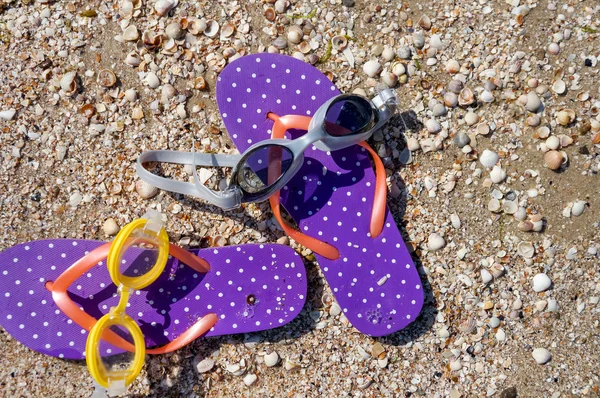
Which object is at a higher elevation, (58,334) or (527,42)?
(527,42)

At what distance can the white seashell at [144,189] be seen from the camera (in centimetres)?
168

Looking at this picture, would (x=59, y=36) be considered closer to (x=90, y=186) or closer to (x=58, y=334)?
(x=90, y=186)

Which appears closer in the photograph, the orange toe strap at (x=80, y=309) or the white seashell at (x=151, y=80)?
the orange toe strap at (x=80, y=309)

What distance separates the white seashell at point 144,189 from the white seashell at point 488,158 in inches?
40.6

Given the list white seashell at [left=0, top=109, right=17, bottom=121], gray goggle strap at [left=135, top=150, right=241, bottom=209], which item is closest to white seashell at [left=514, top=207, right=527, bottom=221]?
gray goggle strap at [left=135, top=150, right=241, bottom=209]

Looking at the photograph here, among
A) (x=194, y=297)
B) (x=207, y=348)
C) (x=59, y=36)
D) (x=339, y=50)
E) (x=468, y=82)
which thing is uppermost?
(x=59, y=36)

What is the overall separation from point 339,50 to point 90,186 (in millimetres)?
886

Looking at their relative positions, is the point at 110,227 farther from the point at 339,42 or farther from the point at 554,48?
the point at 554,48

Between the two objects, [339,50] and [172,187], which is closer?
[172,187]

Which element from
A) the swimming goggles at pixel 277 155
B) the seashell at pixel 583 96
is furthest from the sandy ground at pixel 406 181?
the swimming goggles at pixel 277 155

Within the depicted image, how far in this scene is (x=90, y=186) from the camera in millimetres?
1688

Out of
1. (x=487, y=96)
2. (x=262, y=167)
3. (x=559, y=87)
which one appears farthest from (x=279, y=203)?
(x=559, y=87)

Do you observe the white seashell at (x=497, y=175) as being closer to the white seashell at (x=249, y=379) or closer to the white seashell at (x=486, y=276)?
the white seashell at (x=486, y=276)

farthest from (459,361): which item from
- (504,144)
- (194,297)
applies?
(194,297)
